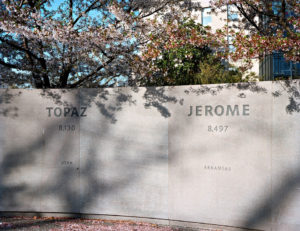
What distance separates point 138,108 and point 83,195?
2036mm

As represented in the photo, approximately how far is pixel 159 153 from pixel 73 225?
2.06 m

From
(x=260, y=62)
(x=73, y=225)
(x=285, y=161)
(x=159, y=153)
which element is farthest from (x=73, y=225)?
(x=260, y=62)

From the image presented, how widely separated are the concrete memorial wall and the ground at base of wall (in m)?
0.18

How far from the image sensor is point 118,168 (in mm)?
5340

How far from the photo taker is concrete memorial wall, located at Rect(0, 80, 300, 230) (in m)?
4.51

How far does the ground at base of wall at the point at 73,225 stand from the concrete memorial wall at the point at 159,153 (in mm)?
180

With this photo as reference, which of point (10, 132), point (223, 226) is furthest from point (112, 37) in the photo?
point (223, 226)

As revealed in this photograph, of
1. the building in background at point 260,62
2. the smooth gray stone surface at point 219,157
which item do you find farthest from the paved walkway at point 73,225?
the building in background at point 260,62

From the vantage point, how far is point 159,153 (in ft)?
16.9

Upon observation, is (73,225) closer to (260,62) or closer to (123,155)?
(123,155)

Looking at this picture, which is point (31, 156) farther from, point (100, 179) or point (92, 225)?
point (92, 225)

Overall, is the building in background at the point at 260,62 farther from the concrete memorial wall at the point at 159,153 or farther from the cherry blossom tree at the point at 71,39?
the concrete memorial wall at the point at 159,153

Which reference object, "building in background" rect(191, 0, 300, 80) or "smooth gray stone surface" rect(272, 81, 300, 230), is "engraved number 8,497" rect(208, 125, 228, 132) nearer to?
"smooth gray stone surface" rect(272, 81, 300, 230)

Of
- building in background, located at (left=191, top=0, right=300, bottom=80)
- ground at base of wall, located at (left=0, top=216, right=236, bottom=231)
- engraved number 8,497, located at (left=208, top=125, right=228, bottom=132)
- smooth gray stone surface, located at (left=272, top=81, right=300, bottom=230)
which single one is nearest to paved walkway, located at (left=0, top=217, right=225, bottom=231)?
ground at base of wall, located at (left=0, top=216, right=236, bottom=231)
